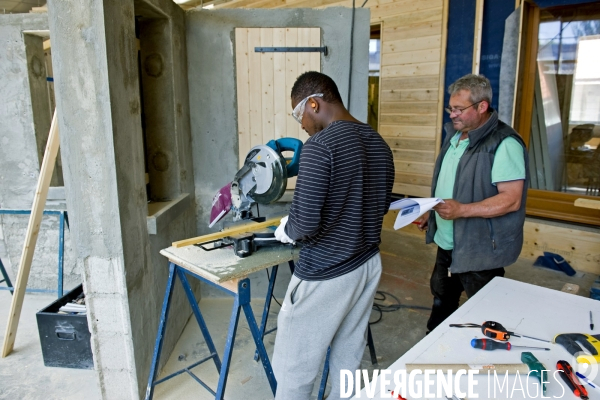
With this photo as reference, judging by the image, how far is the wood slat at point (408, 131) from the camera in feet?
16.3

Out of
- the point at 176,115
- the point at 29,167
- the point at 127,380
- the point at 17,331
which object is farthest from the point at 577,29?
the point at 17,331

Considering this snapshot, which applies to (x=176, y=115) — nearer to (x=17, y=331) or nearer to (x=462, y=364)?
(x=17, y=331)

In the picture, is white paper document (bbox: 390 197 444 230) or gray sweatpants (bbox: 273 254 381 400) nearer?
gray sweatpants (bbox: 273 254 381 400)

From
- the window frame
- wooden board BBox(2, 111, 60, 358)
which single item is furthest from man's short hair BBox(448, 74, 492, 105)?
the window frame

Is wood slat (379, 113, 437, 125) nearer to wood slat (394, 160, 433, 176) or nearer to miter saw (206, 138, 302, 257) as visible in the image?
wood slat (394, 160, 433, 176)

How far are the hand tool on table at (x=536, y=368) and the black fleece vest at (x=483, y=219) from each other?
94 cm

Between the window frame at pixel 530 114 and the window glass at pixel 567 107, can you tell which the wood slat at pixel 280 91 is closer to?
the window frame at pixel 530 114

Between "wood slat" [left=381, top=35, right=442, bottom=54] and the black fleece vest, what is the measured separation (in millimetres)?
3009

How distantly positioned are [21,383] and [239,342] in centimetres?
128

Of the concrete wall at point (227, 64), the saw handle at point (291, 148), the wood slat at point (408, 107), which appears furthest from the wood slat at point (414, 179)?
the saw handle at point (291, 148)

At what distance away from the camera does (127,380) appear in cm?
230

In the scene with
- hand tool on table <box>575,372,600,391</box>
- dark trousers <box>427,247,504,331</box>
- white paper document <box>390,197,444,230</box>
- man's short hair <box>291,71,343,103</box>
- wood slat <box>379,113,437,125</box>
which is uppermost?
man's short hair <box>291,71,343,103</box>

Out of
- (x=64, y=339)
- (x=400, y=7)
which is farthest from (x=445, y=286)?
(x=400, y=7)

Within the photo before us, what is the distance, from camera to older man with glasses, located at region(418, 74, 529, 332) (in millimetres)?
1981
